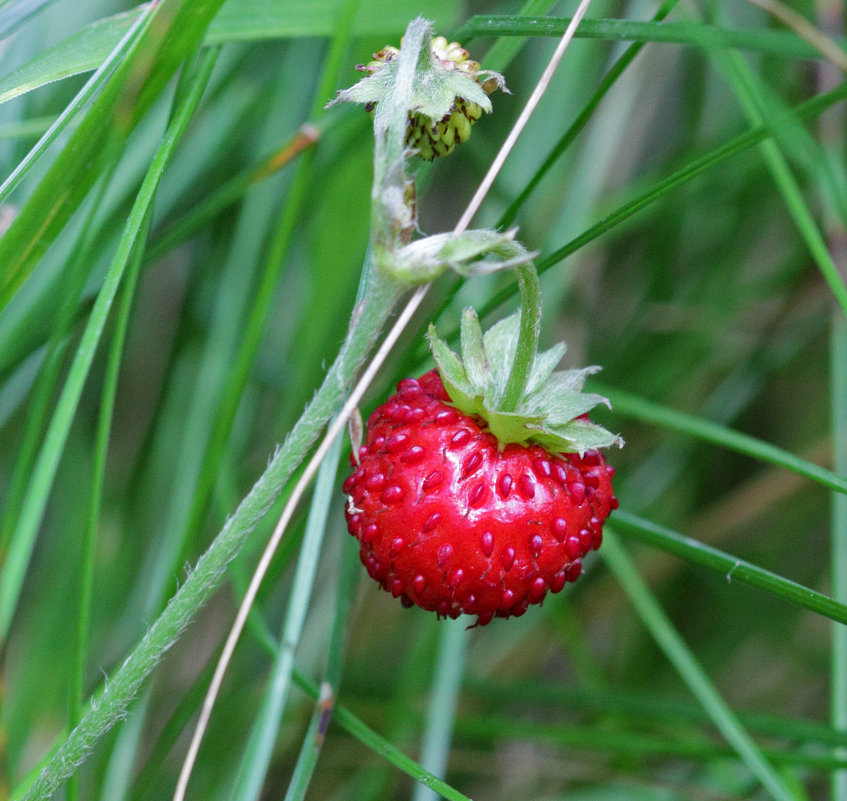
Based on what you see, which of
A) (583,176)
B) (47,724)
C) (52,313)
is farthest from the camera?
(583,176)

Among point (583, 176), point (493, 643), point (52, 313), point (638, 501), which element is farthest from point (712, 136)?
point (52, 313)

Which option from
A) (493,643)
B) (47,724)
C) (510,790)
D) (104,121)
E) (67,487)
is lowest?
(510,790)

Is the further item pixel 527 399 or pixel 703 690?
pixel 703 690

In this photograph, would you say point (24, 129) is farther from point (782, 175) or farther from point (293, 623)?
point (782, 175)

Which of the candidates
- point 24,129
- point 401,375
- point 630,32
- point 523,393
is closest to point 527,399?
point 523,393

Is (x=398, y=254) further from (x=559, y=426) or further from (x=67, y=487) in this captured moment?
(x=67, y=487)

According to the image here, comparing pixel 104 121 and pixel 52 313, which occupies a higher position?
pixel 104 121
